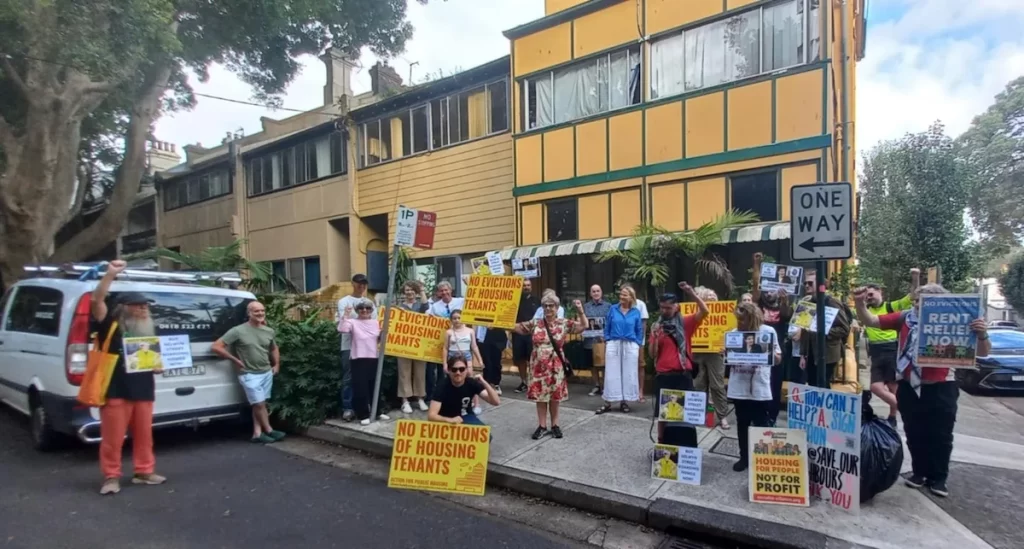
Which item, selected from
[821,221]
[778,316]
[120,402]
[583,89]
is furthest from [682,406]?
[583,89]

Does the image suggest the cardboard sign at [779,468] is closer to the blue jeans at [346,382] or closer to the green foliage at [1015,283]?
the blue jeans at [346,382]

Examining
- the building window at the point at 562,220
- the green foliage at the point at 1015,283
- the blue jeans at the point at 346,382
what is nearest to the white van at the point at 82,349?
the blue jeans at the point at 346,382

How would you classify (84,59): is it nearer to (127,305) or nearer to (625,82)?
(127,305)

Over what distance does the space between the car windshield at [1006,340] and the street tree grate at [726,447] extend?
842cm

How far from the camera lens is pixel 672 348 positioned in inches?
204

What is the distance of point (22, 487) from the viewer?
4.95 m

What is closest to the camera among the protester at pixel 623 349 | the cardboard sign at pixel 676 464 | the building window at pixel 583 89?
the cardboard sign at pixel 676 464

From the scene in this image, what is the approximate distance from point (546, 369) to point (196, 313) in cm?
401

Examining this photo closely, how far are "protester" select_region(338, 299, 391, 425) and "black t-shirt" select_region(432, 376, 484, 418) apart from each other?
6.83 ft

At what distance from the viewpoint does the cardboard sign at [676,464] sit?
4.73 metres

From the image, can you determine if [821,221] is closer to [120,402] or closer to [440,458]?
[440,458]

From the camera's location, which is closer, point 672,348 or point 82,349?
point 672,348

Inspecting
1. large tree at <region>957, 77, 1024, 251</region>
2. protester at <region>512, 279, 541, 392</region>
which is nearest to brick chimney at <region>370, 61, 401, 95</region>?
protester at <region>512, 279, 541, 392</region>

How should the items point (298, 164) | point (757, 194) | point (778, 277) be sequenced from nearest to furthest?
point (778, 277)
point (757, 194)
point (298, 164)
